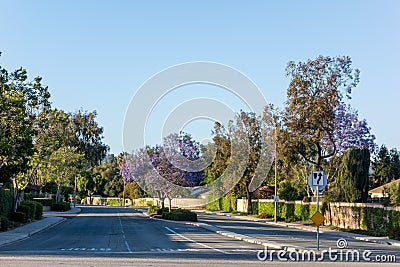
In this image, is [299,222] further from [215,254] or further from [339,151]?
[215,254]

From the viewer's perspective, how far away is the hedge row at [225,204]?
87.5m

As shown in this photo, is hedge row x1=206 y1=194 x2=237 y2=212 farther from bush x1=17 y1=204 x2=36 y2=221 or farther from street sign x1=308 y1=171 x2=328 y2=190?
street sign x1=308 y1=171 x2=328 y2=190

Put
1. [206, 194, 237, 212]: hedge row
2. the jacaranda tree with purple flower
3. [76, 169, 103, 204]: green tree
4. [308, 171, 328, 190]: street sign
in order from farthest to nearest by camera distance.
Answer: [76, 169, 103, 204]: green tree, [206, 194, 237, 212]: hedge row, the jacaranda tree with purple flower, [308, 171, 328, 190]: street sign

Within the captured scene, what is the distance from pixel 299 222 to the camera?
54906mm

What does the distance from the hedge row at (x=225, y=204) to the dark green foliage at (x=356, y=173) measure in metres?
41.8

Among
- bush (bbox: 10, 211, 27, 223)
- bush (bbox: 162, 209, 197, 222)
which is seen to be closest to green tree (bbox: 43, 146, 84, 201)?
bush (bbox: 162, 209, 197, 222)

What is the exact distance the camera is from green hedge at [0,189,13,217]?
40766 millimetres

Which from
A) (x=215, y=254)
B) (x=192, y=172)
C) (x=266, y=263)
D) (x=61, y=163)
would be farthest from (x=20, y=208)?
Answer: (x=266, y=263)

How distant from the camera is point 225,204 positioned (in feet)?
301

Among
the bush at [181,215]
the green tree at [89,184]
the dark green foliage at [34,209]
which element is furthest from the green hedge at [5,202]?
the green tree at [89,184]

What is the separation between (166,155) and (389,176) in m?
35.4

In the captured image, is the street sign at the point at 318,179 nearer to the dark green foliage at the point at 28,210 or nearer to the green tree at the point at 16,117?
the green tree at the point at 16,117

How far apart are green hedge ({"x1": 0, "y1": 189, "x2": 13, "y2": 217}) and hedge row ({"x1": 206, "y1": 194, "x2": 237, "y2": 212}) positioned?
46092mm

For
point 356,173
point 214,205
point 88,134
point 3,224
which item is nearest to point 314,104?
point 356,173
